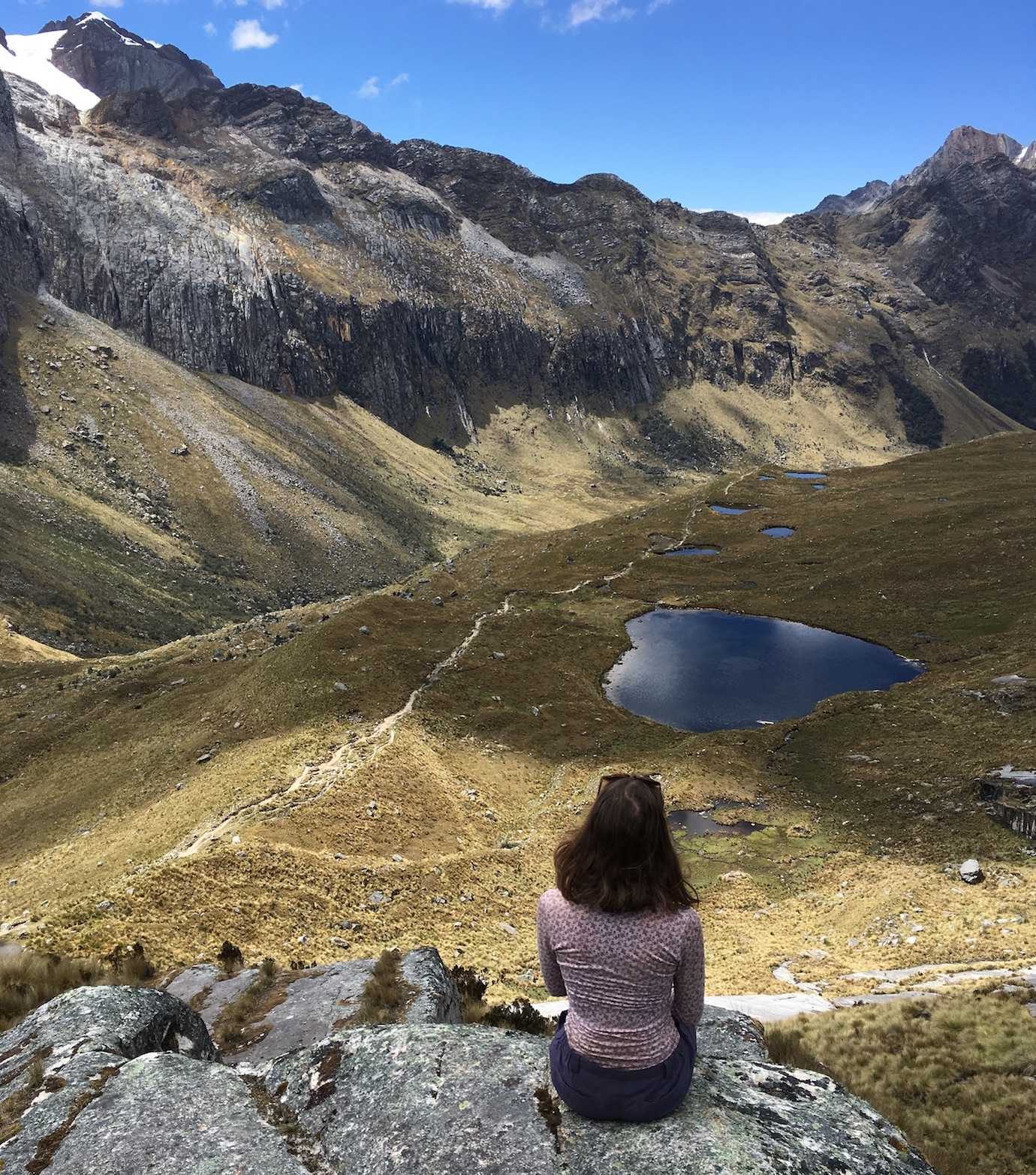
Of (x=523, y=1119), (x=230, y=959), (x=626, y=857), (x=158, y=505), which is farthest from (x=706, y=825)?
(x=158, y=505)

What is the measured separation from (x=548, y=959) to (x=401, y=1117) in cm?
254

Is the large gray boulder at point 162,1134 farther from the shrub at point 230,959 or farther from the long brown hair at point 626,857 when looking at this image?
the shrub at point 230,959

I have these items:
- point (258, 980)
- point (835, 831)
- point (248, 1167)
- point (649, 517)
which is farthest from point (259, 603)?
point (248, 1167)

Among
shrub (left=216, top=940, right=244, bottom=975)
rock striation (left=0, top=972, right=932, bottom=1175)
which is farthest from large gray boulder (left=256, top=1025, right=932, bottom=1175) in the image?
shrub (left=216, top=940, right=244, bottom=975)

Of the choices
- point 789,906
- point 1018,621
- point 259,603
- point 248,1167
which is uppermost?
point 248,1167

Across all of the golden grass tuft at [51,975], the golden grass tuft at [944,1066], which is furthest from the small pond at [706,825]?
the golden grass tuft at [51,975]

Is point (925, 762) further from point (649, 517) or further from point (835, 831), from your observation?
point (649, 517)

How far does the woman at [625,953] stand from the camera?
6.89 metres

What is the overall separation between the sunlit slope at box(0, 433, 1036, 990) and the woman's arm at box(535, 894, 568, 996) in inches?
625

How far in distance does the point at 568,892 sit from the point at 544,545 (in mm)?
99134

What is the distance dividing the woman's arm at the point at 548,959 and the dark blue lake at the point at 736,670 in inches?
1848

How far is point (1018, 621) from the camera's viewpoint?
63.0m

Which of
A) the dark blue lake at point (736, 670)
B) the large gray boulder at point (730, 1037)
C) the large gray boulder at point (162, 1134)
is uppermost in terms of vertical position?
the large gray boulder at point (162, 1134)

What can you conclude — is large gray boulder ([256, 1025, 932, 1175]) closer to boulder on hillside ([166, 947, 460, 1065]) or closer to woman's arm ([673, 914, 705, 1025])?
woman's arm ([673, 914, 705, 1025])
